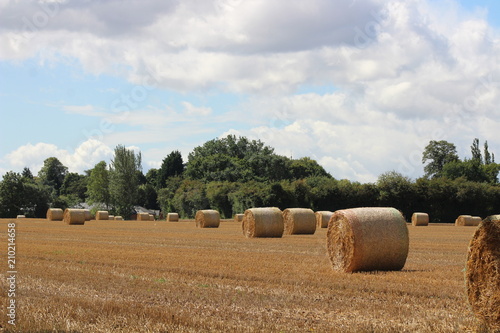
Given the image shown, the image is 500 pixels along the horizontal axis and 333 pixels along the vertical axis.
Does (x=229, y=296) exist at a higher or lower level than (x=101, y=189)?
lower

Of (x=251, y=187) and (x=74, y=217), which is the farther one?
(x=251, y=187)

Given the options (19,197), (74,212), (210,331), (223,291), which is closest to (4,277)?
(223,291)

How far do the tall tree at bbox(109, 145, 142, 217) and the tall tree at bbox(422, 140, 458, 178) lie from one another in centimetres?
5543

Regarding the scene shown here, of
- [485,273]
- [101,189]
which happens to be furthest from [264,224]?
[101,189]

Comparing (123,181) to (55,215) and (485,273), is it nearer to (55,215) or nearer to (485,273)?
(55,215)

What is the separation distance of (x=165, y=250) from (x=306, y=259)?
214 inches

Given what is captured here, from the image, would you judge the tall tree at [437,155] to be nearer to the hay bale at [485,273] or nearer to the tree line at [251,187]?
the tree line at [251,187]

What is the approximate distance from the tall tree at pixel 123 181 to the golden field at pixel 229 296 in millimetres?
74299

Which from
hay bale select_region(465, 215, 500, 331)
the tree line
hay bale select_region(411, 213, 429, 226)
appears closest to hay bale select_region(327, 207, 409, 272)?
hay bale select_region(465, 215, 500, 331)

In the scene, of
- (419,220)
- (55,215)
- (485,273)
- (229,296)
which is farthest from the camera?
(55,215)

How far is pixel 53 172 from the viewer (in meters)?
161

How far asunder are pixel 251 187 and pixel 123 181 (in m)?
28.2

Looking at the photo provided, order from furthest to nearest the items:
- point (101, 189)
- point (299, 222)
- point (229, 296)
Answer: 1. point (101, 189)
2. point (299, 222)
3. point (229, 296)

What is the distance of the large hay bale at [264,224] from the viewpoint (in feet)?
95.9
